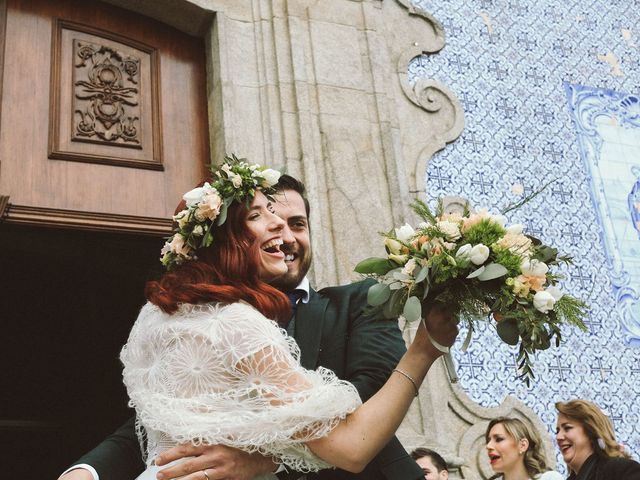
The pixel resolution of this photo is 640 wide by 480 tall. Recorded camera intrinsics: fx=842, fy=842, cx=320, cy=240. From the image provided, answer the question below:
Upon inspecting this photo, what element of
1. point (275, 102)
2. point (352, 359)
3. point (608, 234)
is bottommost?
point (352, 359)

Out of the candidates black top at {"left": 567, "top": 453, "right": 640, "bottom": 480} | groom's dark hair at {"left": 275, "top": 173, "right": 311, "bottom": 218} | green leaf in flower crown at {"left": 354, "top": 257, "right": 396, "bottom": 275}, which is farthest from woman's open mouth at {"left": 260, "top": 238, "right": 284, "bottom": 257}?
black top at {"left": 567, "top": 453, "right": 640, "bottom": 480}

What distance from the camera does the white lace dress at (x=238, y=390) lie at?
1.91 m

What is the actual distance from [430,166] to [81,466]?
9.07 ft

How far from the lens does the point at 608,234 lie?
4746 millimetres

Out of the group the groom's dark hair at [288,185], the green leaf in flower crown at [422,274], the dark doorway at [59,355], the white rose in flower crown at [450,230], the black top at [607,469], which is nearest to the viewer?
the green leaf in flower crown at [422,274]

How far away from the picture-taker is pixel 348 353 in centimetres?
219

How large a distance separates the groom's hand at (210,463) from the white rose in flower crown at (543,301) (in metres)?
0.77

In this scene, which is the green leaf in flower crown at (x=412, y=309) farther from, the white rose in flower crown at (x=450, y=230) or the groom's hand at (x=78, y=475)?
the groom's hand at (x=78, y=475)

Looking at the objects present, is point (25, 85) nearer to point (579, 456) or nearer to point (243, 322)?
point (243, 322)

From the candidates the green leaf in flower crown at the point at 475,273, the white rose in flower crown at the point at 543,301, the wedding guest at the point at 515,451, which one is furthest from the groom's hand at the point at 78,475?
the wedding guest at the point at 515,451

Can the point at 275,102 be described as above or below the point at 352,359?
above

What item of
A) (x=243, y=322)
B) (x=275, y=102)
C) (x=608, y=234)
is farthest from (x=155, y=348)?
(x=608, y=234)

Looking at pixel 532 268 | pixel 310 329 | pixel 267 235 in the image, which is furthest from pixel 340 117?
pixel 532 268

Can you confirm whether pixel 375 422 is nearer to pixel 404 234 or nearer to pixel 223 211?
pixel 404 234
